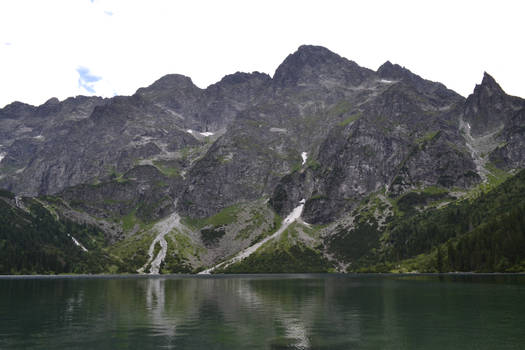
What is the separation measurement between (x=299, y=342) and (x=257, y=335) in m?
7.05

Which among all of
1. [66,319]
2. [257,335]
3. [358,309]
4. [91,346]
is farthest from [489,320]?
[66,319]

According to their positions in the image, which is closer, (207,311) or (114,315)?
(114,315)

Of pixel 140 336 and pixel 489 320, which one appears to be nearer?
pixel 140 336

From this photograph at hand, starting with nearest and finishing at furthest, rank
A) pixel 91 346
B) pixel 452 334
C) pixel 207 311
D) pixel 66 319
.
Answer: pixel 91 346
pixel 452 334
pixel 66 319
pixel 207 311

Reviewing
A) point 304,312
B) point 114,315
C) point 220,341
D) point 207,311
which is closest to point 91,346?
point 220,341

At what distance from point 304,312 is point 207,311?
17335mm

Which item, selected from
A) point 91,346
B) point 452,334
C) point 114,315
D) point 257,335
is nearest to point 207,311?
point 114,315

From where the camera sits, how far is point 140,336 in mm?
50500

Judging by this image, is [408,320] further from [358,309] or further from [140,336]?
[140,336]

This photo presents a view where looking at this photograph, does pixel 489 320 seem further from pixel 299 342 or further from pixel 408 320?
pixel 299 342

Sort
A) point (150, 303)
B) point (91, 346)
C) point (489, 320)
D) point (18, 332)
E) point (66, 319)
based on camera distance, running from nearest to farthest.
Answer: point (91, 346)
point (18, 332)
point (489, 320)
point (66, 319)
point (150, 303)

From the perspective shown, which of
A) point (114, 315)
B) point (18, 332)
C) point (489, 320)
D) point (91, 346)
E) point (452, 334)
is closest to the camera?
point (91, 346)

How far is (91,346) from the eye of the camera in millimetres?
44781

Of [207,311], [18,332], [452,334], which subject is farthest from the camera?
[207,311]
